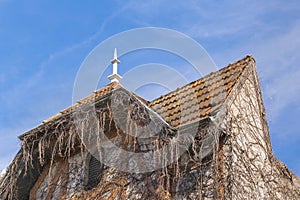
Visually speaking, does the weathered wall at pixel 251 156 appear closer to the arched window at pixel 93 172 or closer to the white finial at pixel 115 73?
the arched window at pixel 93 172

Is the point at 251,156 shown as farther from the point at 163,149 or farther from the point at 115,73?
the point at 115,73

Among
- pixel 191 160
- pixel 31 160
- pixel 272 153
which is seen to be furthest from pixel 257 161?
pixel 31 160

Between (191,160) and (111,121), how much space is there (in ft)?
6.02

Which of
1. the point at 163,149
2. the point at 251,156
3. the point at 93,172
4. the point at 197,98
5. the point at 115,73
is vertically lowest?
the point at 163,149

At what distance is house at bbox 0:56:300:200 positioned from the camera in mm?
8117

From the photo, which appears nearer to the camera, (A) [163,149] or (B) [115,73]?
(A) [163,149]

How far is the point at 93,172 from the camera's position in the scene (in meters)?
9.52

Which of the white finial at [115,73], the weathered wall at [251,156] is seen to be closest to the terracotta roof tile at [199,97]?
the weathered wall at [251,156]

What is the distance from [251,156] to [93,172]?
2.98m

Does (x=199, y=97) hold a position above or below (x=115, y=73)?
below

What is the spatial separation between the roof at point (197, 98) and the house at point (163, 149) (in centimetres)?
3

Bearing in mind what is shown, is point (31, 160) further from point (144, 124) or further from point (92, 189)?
point (144, 124)

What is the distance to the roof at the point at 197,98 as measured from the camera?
8930 mm

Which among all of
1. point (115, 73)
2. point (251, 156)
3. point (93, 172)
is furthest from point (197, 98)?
point (115, 73)
